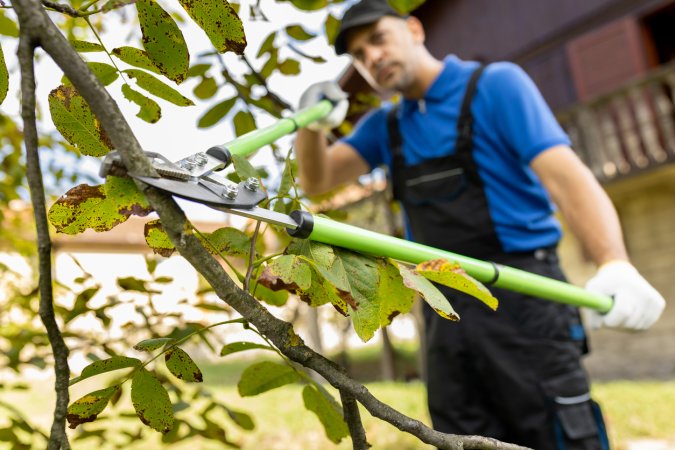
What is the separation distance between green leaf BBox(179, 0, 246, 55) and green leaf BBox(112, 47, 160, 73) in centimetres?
10

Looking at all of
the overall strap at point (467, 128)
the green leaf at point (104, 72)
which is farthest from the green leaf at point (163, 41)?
the overall strap at point (467, 128)

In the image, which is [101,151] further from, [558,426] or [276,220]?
[558,426]

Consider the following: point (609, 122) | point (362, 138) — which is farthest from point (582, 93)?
point (362, 138)

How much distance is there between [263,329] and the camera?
56cm

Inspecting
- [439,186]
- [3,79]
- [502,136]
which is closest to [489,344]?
[439,186]

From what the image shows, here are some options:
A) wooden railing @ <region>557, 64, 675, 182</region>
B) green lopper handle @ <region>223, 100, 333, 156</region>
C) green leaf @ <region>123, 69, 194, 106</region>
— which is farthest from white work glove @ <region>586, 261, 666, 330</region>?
wooden railing @ <region>557, 64, 675, 182</region>

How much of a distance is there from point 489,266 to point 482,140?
99 centimetres

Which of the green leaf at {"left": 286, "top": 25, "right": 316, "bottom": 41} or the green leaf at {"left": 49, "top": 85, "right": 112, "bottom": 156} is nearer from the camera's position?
the green leaf at {"left": 49, "top": 85, "right": 112, "bottom": 156}

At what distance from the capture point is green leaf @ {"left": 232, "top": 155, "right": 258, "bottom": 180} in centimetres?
68

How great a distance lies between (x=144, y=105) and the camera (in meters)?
0.79

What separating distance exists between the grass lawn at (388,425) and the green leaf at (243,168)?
9.80 feet

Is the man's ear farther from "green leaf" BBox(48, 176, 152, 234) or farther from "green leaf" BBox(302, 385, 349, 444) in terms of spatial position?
"green leaf" BBox(48, 176, 152, 234)

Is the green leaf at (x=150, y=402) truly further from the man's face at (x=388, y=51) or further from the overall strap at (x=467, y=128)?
the man's face at (x=388, y=51)

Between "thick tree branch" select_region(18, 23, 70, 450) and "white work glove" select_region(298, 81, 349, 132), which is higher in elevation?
"white work glove" select_region(298, 81, 349, 132)
